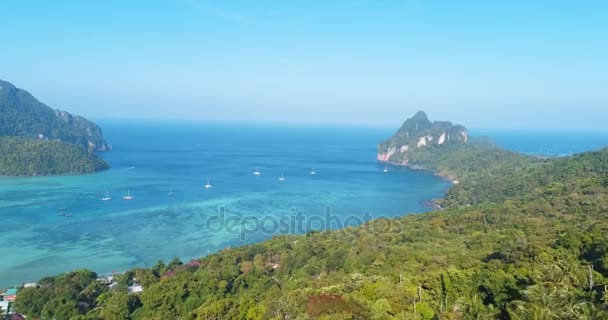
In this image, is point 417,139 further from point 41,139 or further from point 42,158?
point 41,139

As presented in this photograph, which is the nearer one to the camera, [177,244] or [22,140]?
[177,244]

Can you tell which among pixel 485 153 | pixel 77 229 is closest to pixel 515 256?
pixel 77 229

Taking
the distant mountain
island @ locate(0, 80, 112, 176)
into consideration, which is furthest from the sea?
the distant mountain

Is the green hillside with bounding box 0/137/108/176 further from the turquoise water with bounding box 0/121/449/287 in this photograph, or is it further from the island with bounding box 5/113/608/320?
the island with bounding box 5/113/608/320

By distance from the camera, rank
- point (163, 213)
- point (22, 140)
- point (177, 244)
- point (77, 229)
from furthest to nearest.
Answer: point (22, 140) < point (163, 213) < point (77, 229) < point (177, 244)

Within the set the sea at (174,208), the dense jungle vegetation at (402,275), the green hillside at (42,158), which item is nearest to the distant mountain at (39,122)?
the green hillside at (42,158)

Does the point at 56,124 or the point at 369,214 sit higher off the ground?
the point at 56,124

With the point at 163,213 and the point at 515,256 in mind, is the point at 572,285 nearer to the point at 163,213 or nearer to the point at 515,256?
the point at 515,256
